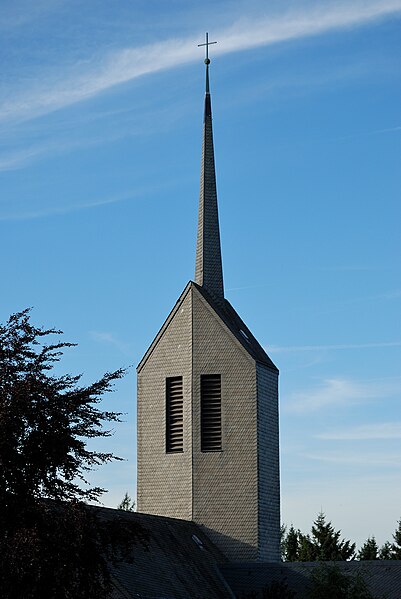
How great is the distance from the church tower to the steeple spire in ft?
4.18

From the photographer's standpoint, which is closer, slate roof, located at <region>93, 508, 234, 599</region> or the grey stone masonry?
slate roof, located at <region>93, 508, 234, 599</region>

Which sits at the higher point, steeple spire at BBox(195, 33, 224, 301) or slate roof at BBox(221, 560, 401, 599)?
steeple spire at BBox(195, 33, 224, 301)

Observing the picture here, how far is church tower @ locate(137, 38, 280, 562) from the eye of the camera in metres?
46.0

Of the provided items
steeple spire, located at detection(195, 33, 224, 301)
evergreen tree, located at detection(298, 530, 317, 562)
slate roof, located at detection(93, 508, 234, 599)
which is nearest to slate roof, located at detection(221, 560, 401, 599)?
slate roof, located at detection(93, 508, 234, 599)

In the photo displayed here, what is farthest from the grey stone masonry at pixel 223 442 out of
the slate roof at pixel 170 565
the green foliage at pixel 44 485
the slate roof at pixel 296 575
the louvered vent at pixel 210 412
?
the green foliage at pixel 44 485

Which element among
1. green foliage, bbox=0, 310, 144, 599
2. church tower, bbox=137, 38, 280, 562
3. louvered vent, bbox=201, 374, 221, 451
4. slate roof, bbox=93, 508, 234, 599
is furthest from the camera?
louvered vent, bbox=201, 374, 221, 451

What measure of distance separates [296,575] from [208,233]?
1463cm

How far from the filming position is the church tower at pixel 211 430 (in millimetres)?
46000

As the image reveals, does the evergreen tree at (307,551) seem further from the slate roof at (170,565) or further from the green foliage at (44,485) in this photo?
→ the green foliage at (44,485)

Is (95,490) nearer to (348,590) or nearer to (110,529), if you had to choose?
(110,529)

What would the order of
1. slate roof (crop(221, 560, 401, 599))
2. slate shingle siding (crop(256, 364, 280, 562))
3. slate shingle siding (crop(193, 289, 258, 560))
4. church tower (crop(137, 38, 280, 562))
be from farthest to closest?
slate shingle siding (crop(256, 364, 280, 562)) < church tower (crop(137, 38, 280, 562)) < slate shingle siding (crop(193, 289, 258, 560)) < slate roof (crop(221, 560, 401, 599))

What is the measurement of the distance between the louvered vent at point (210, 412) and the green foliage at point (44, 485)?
74.2 ft

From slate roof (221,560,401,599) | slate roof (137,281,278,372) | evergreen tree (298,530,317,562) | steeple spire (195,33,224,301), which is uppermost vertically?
steeple spire (195,33,224,301)

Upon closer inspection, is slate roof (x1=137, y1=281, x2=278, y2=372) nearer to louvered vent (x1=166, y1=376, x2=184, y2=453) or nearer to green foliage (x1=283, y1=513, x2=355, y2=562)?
louvered vent (x1=166, y1=376, x2=184, y2=453)
